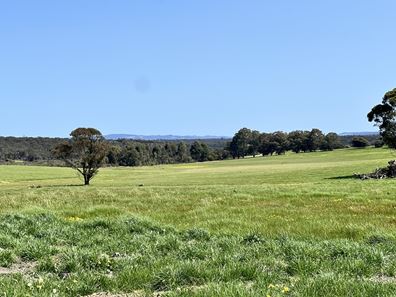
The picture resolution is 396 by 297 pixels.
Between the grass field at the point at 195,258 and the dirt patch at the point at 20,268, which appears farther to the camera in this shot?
the dirt patch at the point at 20,268

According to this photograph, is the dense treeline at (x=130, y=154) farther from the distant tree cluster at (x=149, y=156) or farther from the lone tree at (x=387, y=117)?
the lone tree at (x=387, y=117)

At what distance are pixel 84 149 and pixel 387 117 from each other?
39.7 metres

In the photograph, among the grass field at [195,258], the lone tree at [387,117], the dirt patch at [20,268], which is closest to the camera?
the grass field at [195,258]

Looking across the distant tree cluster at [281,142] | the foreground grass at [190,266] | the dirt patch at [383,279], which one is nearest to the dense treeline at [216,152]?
the distant tree cluster at [281,142]

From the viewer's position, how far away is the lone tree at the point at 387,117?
66.6 metres

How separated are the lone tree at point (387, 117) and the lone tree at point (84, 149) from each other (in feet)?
118

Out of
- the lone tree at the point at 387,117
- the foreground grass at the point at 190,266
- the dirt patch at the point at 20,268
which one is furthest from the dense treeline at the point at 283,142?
the dirt patch at the point at 20,268

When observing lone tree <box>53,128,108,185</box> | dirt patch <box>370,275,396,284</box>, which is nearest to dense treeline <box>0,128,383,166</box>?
lone tree <box>53,128,108,185</box>

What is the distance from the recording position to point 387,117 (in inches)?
2628

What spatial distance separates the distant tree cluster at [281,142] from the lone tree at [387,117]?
11382 centimetres

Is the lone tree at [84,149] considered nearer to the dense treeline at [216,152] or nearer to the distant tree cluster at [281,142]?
the dense treeline at [216,152]

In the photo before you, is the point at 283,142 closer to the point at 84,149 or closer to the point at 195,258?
the point at 84,149

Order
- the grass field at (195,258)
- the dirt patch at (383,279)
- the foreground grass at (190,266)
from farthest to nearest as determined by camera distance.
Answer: the dirt patch at (383,279) < the grass field at (195,258) < the foreground grass at (190,266)

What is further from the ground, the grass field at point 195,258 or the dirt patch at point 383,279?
the grass field at point 195,258
